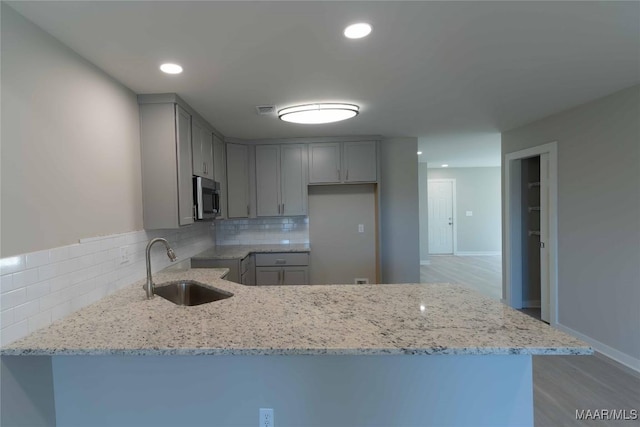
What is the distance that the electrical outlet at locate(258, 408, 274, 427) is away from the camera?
57.0 inches

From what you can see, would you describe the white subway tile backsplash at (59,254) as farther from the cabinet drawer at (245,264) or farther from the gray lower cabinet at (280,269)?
the gray lower cabinet at (280,269)

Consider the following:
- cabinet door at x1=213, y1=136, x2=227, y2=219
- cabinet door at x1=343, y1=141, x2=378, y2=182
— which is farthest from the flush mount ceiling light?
cabinet door at x1=343, y1=141, x2=378, y2=182

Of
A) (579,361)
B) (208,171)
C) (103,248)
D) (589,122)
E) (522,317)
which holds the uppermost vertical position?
(589,122)

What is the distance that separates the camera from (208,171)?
10.9ft

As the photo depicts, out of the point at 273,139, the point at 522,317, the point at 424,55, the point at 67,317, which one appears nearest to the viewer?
the point at 522,317

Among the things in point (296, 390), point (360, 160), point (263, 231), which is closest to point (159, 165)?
point (296, 390)

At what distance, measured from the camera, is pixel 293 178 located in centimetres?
432

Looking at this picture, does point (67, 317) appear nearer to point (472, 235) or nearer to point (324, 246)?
point (324, 246)

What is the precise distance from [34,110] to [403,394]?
219cm

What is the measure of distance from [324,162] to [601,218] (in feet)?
9.91

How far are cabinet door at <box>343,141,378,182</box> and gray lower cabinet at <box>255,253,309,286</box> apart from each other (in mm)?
1334

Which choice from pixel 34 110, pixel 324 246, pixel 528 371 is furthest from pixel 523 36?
pixel 324 246

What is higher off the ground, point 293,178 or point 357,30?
point 357,30

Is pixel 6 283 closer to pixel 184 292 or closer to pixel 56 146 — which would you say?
pixel 56 146
